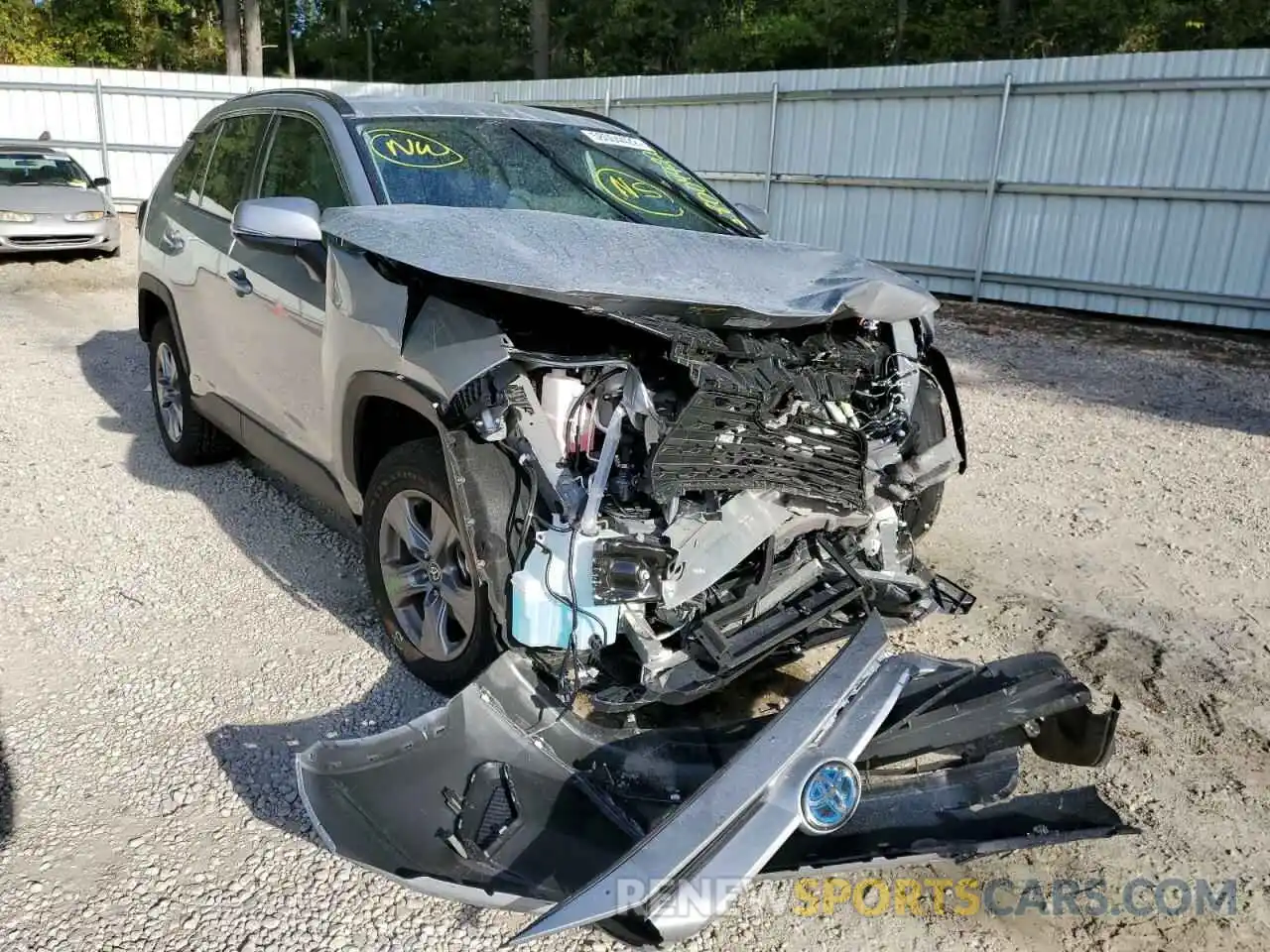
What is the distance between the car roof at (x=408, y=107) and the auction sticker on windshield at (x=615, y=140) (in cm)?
8

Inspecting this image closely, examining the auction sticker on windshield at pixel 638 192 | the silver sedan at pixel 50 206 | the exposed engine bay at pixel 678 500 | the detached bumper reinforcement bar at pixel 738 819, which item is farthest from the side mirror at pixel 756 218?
the silver sedan at pixel 50 206

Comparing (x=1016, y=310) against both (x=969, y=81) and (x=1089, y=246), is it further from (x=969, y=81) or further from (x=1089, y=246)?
(x=969, y=81)

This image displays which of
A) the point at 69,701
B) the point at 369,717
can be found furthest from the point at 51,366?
the point at 369,717

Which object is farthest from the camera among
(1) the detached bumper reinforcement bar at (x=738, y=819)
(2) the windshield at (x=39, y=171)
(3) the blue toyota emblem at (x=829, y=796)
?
(2) the windshield at (x=39, y=171)

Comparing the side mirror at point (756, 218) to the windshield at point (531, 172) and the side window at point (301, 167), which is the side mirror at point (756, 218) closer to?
the windshield at point (531, 172)

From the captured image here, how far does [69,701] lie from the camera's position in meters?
3.37

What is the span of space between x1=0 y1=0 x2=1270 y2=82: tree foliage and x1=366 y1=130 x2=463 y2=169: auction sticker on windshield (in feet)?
74.8

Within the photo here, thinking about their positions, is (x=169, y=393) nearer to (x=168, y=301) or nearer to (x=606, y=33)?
(x=168, y=301)

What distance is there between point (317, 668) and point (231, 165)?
8.69 ft

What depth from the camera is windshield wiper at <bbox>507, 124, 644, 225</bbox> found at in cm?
396

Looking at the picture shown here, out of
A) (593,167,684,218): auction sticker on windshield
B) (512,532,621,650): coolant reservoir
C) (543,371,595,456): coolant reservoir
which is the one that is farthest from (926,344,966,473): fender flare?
(512,532,621,650): coolant reservoir

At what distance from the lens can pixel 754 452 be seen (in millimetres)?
2826

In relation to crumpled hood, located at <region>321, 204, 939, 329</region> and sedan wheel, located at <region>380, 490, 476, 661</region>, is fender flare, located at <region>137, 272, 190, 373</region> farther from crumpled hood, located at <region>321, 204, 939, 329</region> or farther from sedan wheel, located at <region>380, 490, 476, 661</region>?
sedan wheel, located at <region>380, 490, 476, 661</region>

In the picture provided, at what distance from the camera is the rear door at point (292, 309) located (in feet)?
12.0
